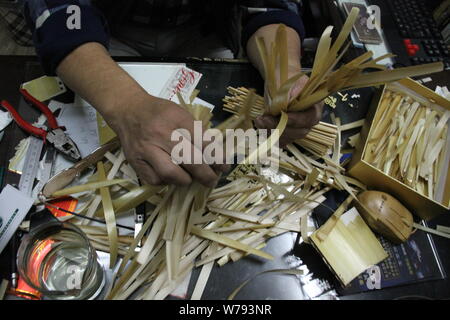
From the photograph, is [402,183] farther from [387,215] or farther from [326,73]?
[326,73]

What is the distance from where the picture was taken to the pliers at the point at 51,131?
88cm

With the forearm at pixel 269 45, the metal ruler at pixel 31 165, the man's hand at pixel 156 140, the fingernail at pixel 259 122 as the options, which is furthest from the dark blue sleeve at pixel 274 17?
the metal ruler at pixel 31 165

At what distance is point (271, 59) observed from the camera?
0.73 meters

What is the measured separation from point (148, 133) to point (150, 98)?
106mm

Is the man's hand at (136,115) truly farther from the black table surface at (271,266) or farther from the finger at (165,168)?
the black table surface at (271,266)

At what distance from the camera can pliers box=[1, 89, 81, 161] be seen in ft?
2.90

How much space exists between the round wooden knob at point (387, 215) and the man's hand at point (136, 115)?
475mm

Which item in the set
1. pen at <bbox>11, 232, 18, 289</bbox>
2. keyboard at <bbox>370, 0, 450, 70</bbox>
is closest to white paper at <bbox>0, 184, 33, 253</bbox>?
pen at <bbox>11, 232, 18, 289</bbox>

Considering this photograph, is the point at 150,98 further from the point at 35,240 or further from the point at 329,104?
the point at 329,104

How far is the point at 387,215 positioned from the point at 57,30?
1075 millimetres

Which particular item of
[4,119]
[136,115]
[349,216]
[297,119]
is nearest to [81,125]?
[4,119]

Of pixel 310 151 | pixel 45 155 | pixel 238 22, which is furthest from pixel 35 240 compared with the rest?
pixel 238 22
